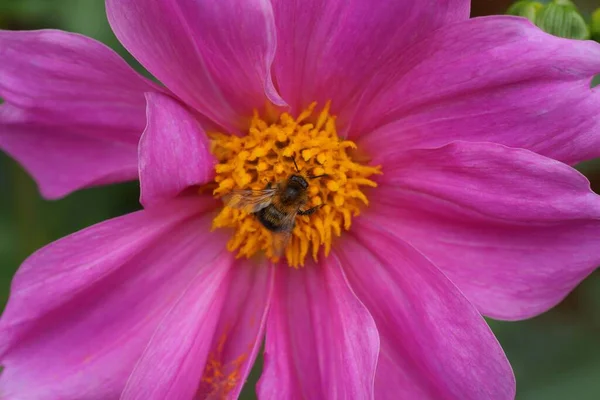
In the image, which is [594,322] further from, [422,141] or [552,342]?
[422,141]

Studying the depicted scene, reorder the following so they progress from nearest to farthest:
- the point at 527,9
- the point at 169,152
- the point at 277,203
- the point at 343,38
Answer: the point at 169,152 < the point at 343,38 < the point at 277,203 < the point at 527,9

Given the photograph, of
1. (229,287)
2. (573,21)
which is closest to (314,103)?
(229,287)

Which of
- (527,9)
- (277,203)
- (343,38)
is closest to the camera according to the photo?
(343,38)

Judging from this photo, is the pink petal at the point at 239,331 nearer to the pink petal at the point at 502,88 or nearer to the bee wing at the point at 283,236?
the bee wing at the point at 283,236

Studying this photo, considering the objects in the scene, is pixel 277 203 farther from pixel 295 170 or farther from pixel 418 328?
pixel 418 328

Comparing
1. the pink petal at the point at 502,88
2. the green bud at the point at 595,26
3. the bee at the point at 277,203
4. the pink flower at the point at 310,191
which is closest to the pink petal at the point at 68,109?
the pink flower at the point at 310,191

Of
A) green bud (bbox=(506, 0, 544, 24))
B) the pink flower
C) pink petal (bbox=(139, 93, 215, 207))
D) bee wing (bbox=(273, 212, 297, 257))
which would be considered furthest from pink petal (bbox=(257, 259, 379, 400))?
green bud (bbox=(506, 0, 544, 24))

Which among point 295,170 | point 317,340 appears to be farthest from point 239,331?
point 295,170
